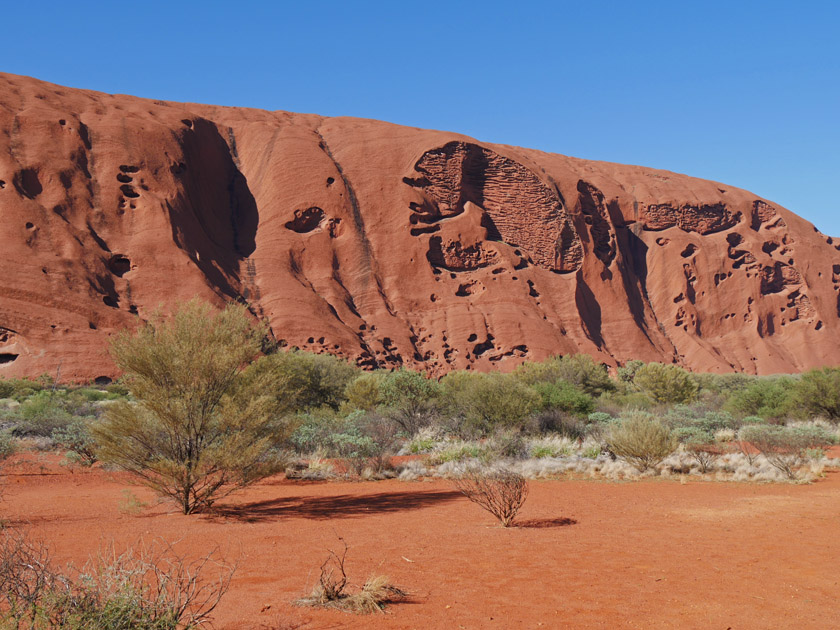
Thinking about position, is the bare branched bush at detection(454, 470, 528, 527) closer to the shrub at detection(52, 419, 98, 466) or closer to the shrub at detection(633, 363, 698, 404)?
the shrub at detection(52, 419, 98, 466)

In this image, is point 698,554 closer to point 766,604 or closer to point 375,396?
point 766,604

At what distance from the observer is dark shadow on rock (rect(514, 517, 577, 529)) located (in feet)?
26.2

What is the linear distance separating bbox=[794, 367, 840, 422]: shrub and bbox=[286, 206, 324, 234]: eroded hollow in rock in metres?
40.7

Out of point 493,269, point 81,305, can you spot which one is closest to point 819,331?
point 493,269

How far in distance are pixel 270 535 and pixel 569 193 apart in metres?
61.3

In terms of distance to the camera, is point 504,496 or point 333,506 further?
point 333,506

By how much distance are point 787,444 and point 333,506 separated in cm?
1111

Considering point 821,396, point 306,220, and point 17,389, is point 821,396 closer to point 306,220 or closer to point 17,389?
point 17,389

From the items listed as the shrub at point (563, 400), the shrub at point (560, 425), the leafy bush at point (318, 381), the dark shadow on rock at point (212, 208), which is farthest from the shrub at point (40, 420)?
the dark shadow on rock at point (212, 208)

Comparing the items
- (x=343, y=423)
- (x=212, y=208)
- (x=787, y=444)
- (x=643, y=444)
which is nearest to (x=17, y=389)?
(x=343, y=423)

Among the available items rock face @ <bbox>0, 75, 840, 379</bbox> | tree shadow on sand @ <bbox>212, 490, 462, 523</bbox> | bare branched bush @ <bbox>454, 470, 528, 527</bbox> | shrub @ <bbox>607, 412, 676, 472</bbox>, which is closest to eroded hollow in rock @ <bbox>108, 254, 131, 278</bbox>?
rock face @ <bbox>0, 75, 840, 379</bbox>

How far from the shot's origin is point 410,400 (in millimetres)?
21156

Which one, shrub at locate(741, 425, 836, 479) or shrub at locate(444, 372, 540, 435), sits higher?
shrub at locate(444, 372, 540, 435)

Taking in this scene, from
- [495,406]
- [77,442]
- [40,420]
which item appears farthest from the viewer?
[495,406]
